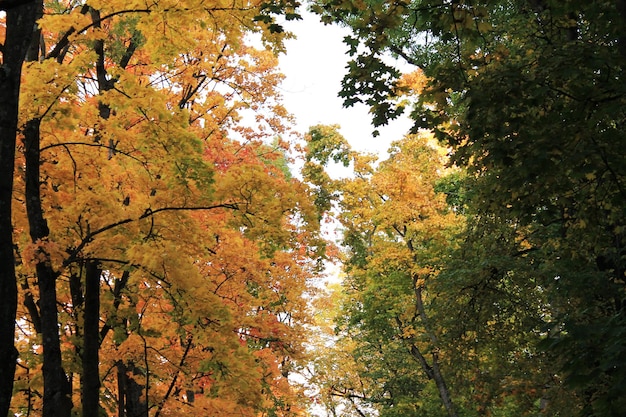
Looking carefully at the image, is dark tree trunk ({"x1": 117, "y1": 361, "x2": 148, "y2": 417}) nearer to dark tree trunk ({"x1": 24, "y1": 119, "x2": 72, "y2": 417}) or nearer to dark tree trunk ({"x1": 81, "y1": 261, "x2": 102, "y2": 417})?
dark tree trunk ({"x1": 81, "y1": 261, "x2": 102, "y2": 417})

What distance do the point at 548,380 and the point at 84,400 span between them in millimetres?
8534

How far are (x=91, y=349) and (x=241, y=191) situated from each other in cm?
335

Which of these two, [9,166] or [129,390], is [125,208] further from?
[129,390]

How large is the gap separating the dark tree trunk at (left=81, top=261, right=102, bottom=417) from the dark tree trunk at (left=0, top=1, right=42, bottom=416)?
9.64ft

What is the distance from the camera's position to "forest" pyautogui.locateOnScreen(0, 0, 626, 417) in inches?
219

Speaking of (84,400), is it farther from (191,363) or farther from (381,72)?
(381,72)

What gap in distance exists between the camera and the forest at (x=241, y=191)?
5.55m

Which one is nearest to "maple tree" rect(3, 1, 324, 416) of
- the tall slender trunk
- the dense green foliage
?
the dense green foliage

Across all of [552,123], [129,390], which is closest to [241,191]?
[552,123]

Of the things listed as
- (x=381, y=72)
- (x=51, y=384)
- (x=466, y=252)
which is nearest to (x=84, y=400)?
(x=51, y=384)

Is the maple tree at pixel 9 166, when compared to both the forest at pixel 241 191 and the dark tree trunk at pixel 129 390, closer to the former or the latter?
the forest at pixel 241 191

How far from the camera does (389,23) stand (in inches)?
221

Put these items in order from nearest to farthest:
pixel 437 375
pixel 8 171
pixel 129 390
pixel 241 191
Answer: pixel 8 171 → pixel 241 191 → pixel 129 390 → pixel 437 375

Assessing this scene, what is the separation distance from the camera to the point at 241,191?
8555 mm
